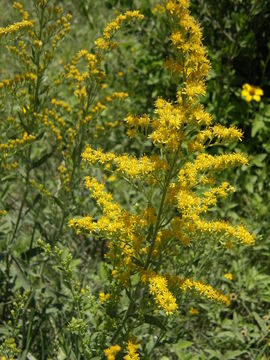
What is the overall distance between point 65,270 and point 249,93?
10.6 ft

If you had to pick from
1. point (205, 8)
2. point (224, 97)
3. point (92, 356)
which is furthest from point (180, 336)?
point (205, 8)

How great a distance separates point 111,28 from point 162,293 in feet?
5.78

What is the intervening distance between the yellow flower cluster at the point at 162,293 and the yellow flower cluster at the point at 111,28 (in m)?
1.64

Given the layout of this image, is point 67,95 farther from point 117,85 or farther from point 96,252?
point 96,252

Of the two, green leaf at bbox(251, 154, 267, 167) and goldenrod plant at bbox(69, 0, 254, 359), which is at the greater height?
goldenrod plant at bbox(69, 0, 254, 359)

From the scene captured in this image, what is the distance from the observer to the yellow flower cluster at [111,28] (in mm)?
3049

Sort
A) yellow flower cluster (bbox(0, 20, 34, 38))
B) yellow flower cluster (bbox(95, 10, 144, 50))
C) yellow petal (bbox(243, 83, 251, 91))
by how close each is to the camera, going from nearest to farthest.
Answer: yellow flower cluster (bbox(0, 20, 34, 38)) → yellow flower cluster (bbox(95, 10, 144, 50)) → yellow petal (bbox(243, 83, 251, 91))

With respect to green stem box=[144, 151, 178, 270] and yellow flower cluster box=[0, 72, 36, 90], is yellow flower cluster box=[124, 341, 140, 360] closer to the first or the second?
green stem box=[144, 151, 178, 270]

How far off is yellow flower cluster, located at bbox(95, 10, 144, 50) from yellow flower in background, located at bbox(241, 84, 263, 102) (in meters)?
2.03

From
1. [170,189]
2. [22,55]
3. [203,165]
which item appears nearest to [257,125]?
[22,55]

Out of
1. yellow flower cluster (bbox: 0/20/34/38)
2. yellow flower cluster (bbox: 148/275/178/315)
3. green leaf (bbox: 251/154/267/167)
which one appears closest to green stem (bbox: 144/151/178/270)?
yellow flower cluster (bbox: 148/275/178/315)

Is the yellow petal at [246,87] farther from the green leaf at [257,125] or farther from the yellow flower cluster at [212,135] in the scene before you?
the yellow flower cluster at [212,135]

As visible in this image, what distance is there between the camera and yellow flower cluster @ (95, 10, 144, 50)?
10.0ft

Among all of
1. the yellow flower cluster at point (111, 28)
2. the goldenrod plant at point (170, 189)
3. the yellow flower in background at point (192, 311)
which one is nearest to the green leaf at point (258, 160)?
the yellow flower in background at point (192, 311)
